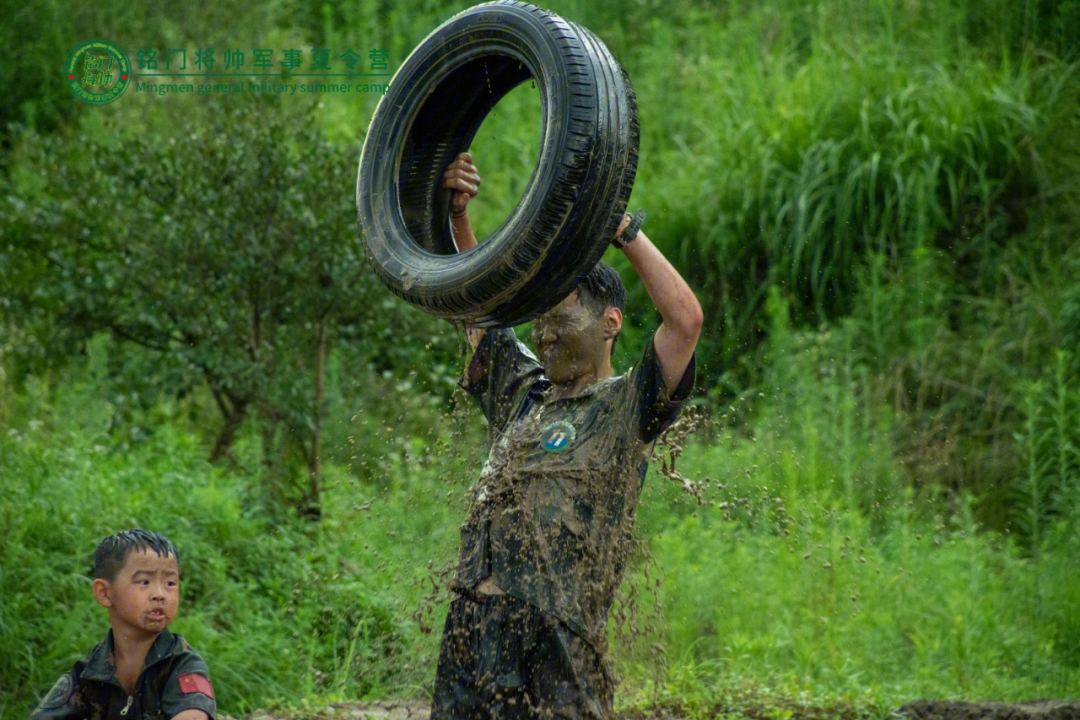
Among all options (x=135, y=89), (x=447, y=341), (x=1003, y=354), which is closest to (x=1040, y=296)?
(x=1003, y=354)

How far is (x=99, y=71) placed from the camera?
976cm

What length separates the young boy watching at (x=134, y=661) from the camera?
3.19 metres

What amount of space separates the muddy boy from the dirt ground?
54.5 inches

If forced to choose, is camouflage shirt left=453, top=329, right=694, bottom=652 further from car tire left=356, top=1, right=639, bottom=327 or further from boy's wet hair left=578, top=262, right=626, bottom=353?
car tire left=356, top=1, right=639, bottom=327

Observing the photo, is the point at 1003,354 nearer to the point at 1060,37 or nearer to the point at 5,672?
the point at 1060,37

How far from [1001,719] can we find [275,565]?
3366 millimetres

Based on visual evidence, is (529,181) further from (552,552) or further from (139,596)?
(139,596)

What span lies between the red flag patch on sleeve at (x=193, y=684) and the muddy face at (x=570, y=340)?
4.12 ft

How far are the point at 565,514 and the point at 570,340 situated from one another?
1.65 ft

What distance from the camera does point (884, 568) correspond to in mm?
6398

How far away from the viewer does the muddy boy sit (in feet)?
10.6

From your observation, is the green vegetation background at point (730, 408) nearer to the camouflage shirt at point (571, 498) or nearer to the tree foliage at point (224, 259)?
the tree foliage at point (224, 259)

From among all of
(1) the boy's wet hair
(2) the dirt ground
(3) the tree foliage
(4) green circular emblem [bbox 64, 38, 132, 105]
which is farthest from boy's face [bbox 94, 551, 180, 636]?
(4) green circular emblem [bbox 64, 38, 132, 105]

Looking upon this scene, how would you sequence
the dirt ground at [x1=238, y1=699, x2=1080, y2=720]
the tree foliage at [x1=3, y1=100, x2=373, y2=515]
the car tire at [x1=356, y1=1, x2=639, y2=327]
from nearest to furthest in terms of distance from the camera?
the car tire at [x1=356, y1=1, x2=639, y2=327] → the dirt ground at [x1=238, y1=699, x2=1080, y2=720] → the tree foliage at [x1=3, y1=100, x2=373, y2=515]
